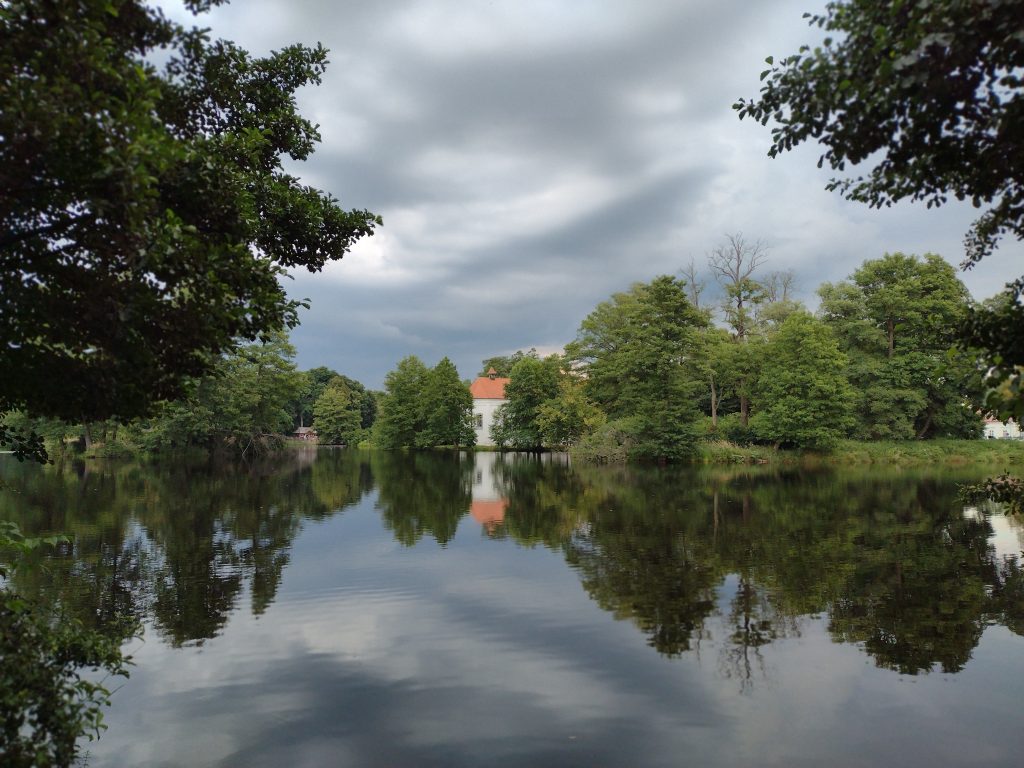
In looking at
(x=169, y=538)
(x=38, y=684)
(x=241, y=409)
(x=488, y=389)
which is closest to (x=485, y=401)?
(x=488, y=389)

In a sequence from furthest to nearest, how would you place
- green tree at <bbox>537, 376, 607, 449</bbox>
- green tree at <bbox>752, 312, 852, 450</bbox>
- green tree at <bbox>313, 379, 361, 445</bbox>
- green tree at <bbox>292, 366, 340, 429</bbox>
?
green tree at <bbox>292, 366, 340, 429</bbox>, green tree at <bbox>313, 379, 361, 445</bbox>, green tree at <bbox>537, 376, 607, 449</bbox>, green tree at <bbox>752, 312, 852, 450</bbox>

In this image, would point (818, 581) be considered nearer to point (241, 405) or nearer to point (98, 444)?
point (241, 405)

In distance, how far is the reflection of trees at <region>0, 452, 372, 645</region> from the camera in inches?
341

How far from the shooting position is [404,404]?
207 ft

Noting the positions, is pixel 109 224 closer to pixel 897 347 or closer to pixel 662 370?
pixel 662 370

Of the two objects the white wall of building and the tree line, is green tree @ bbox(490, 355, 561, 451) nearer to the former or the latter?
the white wall of building

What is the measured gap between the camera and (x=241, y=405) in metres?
43.0

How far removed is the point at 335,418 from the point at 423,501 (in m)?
62.4

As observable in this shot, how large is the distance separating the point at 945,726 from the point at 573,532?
372 inches

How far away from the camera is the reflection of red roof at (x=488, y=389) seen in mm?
73125

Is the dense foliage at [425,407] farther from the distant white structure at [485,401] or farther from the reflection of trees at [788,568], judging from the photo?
the reflection of trees at [788,568]

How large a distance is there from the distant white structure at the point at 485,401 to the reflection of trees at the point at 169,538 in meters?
43.4

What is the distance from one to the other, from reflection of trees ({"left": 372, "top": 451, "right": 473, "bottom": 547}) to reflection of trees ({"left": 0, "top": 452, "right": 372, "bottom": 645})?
163 cm

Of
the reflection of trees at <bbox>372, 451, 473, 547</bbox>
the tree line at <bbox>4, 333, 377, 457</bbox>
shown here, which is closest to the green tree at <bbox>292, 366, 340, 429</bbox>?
the tree line at <bbox>4, 333, 377, 457</bbox>
